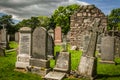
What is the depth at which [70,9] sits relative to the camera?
5903cm

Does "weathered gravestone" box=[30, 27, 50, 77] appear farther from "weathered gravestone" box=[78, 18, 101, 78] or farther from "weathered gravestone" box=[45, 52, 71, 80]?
"weathered gravestone" box=[78, 18, 101, 78]

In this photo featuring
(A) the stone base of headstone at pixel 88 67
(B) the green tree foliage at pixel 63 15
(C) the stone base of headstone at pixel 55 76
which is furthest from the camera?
(B) the green tree foliage at pixel 63 15

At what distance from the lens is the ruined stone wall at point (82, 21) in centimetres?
2069

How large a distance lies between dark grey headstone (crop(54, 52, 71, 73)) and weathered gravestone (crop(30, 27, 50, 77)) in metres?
0.55

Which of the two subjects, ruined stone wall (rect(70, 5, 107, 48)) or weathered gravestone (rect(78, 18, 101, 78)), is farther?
ruined stone wall (rect(70, 5, 107, 48))

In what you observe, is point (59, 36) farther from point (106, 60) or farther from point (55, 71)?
point (55, 71)

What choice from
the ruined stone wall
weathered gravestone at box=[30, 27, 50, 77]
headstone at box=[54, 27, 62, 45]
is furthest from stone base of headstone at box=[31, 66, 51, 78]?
headstone at box=[54, 27, 62, 45]

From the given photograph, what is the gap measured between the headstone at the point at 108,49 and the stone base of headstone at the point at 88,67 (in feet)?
12.2

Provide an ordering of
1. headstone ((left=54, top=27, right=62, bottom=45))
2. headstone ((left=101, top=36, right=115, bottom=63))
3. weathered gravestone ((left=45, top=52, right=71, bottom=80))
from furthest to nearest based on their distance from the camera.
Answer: headstone ((left=54, top=27, right=62, bottom=45)) < headstone ((left=101, top=36, right=115, bottom=63)) < weathered gravestone ((left=45, top=52, right=71, bottom=80))

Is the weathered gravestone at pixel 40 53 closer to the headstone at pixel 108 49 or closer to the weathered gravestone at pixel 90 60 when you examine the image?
the weathered gravestone at pixel 90 60

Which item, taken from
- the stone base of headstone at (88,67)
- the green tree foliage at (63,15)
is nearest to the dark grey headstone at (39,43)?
the stone base of headstone at (88,67)

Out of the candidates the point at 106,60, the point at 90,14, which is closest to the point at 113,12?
the point at 90,14

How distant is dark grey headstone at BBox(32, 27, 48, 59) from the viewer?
9961mm

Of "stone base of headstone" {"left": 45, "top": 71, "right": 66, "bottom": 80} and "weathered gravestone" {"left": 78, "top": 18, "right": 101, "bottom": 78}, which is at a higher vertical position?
"weathered gravestone" {"left": 78, "top": 18, "right": 101, "bottom": 78}
